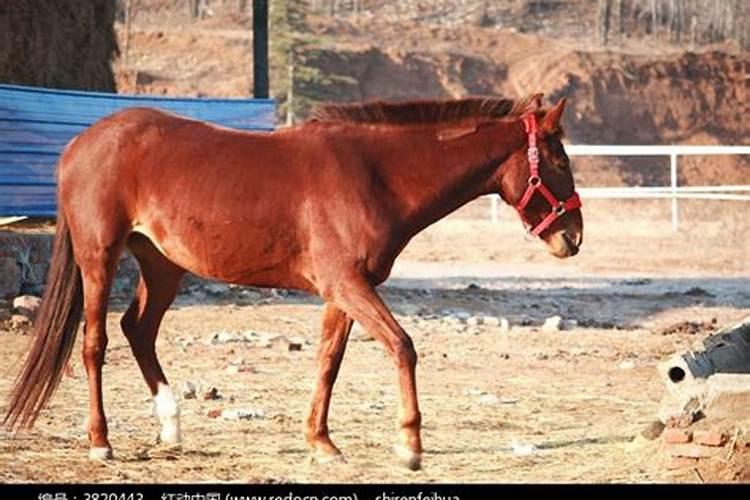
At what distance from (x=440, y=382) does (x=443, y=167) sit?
11.2 ft

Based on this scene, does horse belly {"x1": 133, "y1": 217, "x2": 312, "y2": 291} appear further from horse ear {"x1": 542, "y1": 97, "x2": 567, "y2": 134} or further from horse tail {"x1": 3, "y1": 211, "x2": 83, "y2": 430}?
horse ear {"x1": 542, "y1": 97, "x2": 567, "y2": 134}

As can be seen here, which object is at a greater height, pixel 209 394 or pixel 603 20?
pixel 209 394

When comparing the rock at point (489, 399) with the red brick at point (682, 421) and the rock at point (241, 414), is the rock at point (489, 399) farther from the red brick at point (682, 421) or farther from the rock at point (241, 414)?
the red brick at point (682, 421)

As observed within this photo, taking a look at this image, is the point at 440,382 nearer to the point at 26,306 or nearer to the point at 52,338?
the point at 52,338

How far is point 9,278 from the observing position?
1523cm

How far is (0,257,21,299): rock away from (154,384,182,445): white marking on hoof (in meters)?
6.54

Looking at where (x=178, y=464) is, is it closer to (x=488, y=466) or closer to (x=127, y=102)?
(x=488, y=466)

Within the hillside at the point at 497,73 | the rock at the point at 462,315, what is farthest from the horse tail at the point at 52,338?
the hillside at the point at 497,73

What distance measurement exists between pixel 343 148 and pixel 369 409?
234cm

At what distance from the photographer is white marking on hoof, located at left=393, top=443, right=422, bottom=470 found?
26.9ft

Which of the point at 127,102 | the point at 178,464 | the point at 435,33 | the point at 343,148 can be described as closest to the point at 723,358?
the point at 343,148

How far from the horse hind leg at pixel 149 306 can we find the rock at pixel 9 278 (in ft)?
20.0

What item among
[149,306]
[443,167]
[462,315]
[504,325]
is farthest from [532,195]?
[462,315]

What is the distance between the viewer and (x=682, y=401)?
8.21m
